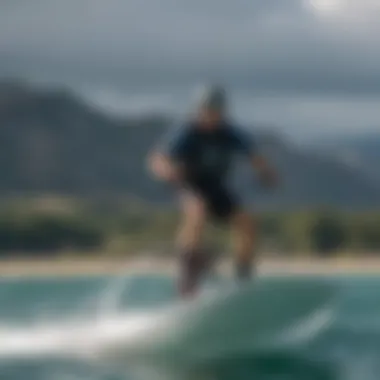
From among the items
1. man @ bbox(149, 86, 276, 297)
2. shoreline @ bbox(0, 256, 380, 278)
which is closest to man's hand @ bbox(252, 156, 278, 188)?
man @ bbox(149, 86, 276, 297)

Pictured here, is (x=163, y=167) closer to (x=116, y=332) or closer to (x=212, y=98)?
(x=212, y=98)

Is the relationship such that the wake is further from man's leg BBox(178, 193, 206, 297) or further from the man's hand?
the man's hand

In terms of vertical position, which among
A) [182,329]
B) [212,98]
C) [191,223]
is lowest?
[182,329]

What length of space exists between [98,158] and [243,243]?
0.23 meters

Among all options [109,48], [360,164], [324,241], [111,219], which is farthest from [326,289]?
[109,48]

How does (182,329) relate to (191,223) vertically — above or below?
below

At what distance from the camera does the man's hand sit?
46.4 inches

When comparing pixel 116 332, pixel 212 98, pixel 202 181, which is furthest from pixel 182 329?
pixel 212 98

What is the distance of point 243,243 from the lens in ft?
3.90

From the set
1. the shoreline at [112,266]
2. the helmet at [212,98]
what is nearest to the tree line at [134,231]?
the shoreline at [112,266]

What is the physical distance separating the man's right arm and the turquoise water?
5.4 inches

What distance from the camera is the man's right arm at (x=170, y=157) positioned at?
3.86 feet

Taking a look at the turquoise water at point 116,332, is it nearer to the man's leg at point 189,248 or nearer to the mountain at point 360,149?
the man's leg at point 189,248

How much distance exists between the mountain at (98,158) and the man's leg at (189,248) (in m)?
0.04
